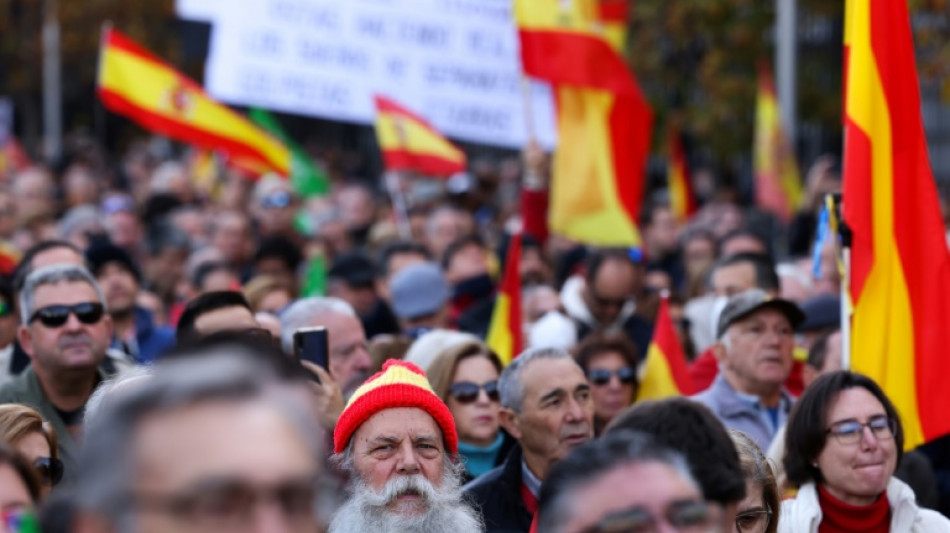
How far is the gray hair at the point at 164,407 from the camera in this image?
206 centimetres

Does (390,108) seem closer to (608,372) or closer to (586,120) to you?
(586,120)

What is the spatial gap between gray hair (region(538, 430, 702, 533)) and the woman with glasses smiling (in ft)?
8.10

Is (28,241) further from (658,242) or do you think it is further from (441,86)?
(658,242)

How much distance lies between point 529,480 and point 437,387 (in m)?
0.85

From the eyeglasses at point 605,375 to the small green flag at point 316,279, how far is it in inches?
138

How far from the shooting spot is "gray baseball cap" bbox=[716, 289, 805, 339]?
6997 mm

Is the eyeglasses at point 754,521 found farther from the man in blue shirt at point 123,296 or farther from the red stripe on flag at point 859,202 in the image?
the man in blue shirt at point 123,296

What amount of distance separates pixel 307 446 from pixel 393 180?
10972mm

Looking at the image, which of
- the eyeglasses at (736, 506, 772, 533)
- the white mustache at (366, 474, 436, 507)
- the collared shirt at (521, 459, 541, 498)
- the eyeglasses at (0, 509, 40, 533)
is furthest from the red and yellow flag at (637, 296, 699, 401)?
the eyeglasses at (0, 509, 40, 533)

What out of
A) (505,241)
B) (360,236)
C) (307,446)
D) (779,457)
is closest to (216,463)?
Answer: (307,446)

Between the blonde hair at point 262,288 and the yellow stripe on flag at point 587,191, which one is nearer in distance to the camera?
the blonde hair at point 262,288

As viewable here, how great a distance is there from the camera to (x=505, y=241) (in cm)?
1133

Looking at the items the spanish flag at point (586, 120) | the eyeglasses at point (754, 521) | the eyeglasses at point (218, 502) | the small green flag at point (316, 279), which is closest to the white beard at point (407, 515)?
the eyeglasses at point (754, 521)

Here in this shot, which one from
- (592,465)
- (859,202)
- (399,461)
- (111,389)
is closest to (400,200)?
(859,202)
